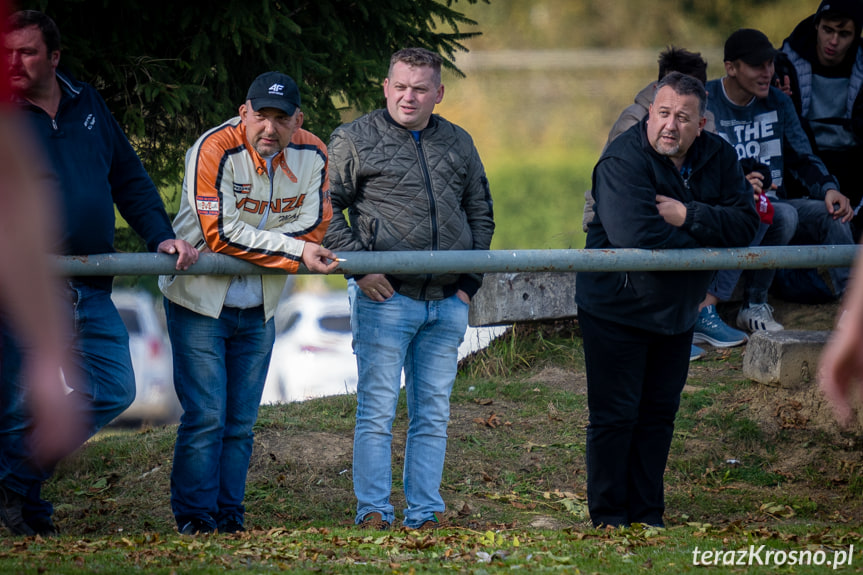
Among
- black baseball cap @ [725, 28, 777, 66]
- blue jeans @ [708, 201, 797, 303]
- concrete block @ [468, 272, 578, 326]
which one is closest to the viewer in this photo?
black baseball cap @ [725, 28, 777, 66]

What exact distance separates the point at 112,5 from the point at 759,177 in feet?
14.1

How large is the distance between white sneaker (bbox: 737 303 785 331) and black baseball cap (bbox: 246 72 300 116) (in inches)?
182

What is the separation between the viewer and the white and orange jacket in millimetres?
4578

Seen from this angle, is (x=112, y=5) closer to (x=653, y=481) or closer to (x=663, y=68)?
(x=663, y=68)

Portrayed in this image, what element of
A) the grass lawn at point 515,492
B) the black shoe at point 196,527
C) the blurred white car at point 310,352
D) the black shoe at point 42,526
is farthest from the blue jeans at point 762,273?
the blurred white car at point 310,352

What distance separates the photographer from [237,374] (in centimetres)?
493

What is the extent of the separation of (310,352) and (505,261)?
13.4 meters

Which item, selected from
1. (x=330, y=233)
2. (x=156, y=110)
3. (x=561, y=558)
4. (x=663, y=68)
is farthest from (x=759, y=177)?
(x=156, y=110)

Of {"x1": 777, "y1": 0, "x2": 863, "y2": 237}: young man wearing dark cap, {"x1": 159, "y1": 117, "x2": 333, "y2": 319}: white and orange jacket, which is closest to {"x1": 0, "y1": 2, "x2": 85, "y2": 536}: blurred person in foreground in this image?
{"x1": 159, "y1": 117, "x2": 333, "y2": 319}: white and orange jacket

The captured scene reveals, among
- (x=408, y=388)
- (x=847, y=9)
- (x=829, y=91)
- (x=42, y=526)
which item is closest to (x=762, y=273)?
(x=829, y=91)

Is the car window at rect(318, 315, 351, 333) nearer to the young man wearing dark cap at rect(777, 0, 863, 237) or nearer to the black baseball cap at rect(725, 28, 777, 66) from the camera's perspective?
the young man wearing dark cap at rect(777, 0, 863, 237)

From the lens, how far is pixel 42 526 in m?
4.72

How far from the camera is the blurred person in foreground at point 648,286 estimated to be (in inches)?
188

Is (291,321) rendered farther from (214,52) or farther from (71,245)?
(71,245)
